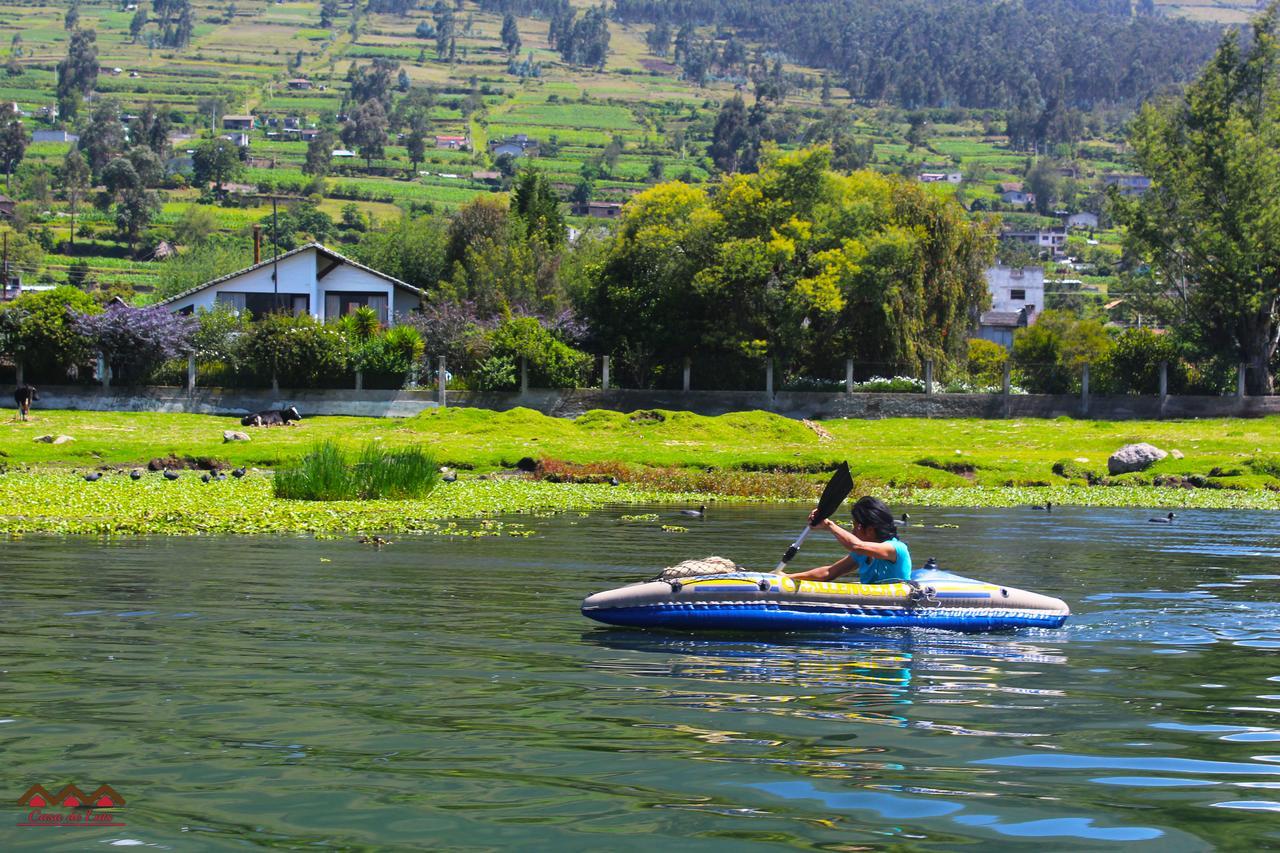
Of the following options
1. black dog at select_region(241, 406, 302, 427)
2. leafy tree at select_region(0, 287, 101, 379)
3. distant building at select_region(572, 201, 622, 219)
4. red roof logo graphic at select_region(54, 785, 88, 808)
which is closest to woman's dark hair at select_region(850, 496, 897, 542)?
red roof logo graphic at select_region(54, 785, 88, 808)

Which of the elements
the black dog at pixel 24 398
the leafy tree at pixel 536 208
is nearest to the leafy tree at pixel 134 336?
the black dog at pixel 24 398

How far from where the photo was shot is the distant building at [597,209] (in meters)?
188

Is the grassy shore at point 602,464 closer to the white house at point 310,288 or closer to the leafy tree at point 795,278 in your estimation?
the leafy tree at point 795,278

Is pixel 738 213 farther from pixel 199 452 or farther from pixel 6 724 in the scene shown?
Result: pixel 6 724

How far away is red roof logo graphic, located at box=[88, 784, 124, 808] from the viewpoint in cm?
967

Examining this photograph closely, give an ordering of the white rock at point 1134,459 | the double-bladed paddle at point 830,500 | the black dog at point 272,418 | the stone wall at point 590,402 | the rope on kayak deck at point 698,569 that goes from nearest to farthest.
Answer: the rope on kayak deck at point 698,569 → the double-bladed paddle at point 830,500 → the white rock at point 1134,459 → the black dog at point 272,418 → the stone wall at point 590,402

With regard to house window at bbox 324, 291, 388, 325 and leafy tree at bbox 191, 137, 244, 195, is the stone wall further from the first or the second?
leafy tree at bbox 191, 137, 244, 195

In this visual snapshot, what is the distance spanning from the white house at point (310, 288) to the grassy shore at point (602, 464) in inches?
766

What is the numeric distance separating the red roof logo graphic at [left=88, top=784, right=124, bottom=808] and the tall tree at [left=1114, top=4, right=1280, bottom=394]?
173ft

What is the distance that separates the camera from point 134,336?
56.5 metres

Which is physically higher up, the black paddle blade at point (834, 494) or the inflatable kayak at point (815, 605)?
the black paddle blade at point (834, 494)

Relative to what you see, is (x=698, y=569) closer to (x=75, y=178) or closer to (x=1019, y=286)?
(x=1019, y=286)

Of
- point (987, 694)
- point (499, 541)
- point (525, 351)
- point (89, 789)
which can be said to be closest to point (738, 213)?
point (525, 351)

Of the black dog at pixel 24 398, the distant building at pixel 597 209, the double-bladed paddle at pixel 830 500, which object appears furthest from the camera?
the distant building at pixel 597 209
